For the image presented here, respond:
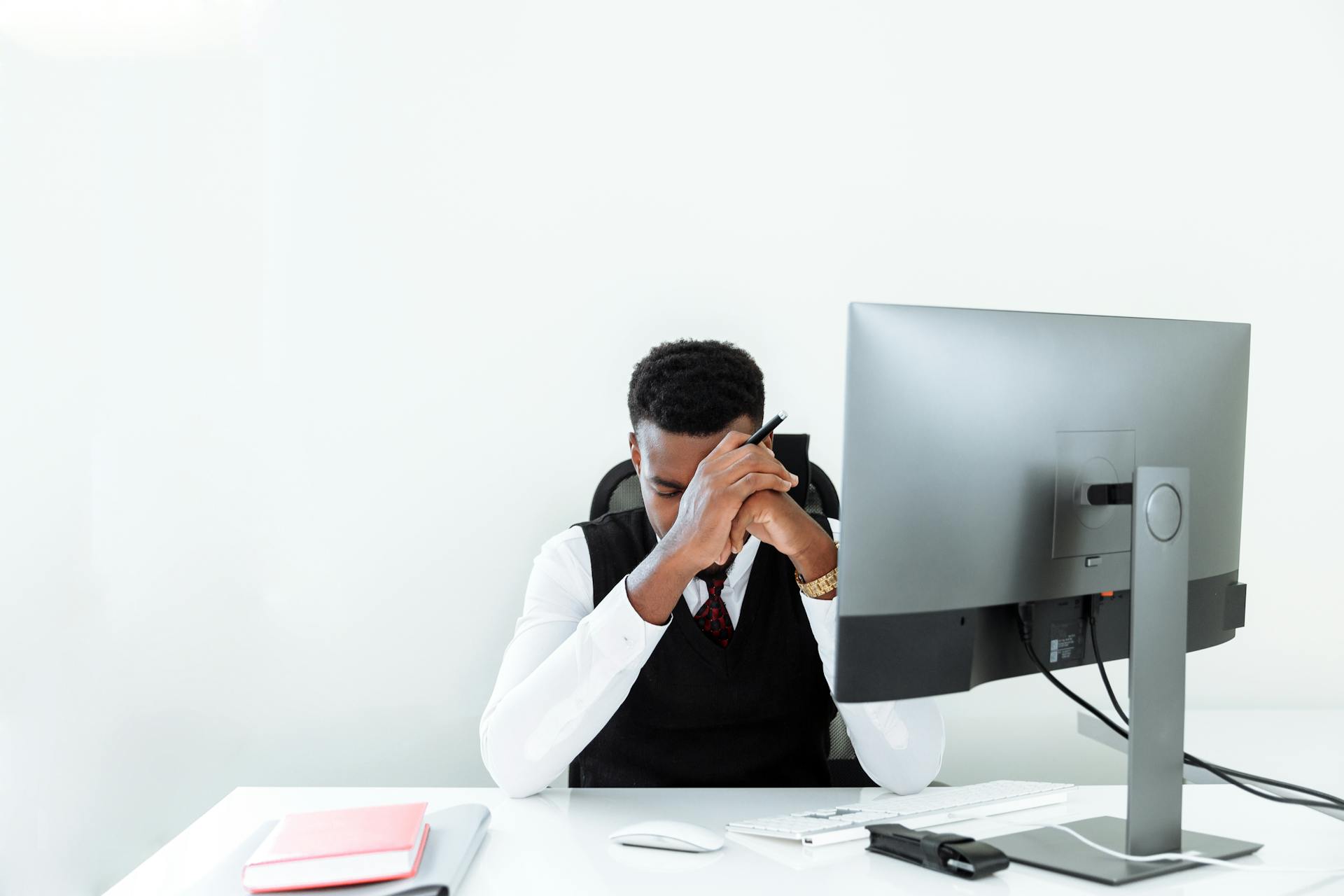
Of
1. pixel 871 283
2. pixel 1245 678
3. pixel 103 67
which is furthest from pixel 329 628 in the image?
pixel 1245 678

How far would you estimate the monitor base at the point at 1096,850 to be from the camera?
36.5 inches

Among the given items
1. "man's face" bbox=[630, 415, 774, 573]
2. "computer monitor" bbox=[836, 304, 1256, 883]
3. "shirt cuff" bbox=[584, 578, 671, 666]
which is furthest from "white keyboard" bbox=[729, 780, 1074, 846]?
"man's face" bbox=[630, 415, 774, 573]

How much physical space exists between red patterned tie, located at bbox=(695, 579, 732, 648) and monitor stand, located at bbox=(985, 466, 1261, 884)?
23.8 inches

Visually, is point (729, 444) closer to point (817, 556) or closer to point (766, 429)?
point (766, 429)

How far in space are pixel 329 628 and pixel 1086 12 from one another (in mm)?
2083

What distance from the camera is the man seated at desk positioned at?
1.25m

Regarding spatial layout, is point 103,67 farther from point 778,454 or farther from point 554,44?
point 778,454

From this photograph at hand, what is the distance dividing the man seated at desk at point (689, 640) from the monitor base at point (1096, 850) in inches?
10.3

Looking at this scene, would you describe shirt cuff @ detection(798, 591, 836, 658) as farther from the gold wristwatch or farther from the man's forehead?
the man's forehead

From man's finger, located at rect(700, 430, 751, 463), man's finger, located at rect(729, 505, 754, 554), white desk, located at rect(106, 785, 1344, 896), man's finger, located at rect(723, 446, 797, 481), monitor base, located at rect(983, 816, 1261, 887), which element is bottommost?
white desk, located at rect(106, 785, 1344, 896)

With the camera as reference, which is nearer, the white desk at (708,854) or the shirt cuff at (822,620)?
the white desk at (708,854)

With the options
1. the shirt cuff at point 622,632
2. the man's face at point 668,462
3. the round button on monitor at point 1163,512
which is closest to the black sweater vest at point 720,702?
the man's face at point 668,462

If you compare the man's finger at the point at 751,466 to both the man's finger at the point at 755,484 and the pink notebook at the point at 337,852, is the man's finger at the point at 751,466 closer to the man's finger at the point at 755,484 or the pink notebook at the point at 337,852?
the man's finger at the point at 755,484

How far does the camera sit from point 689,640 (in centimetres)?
147
